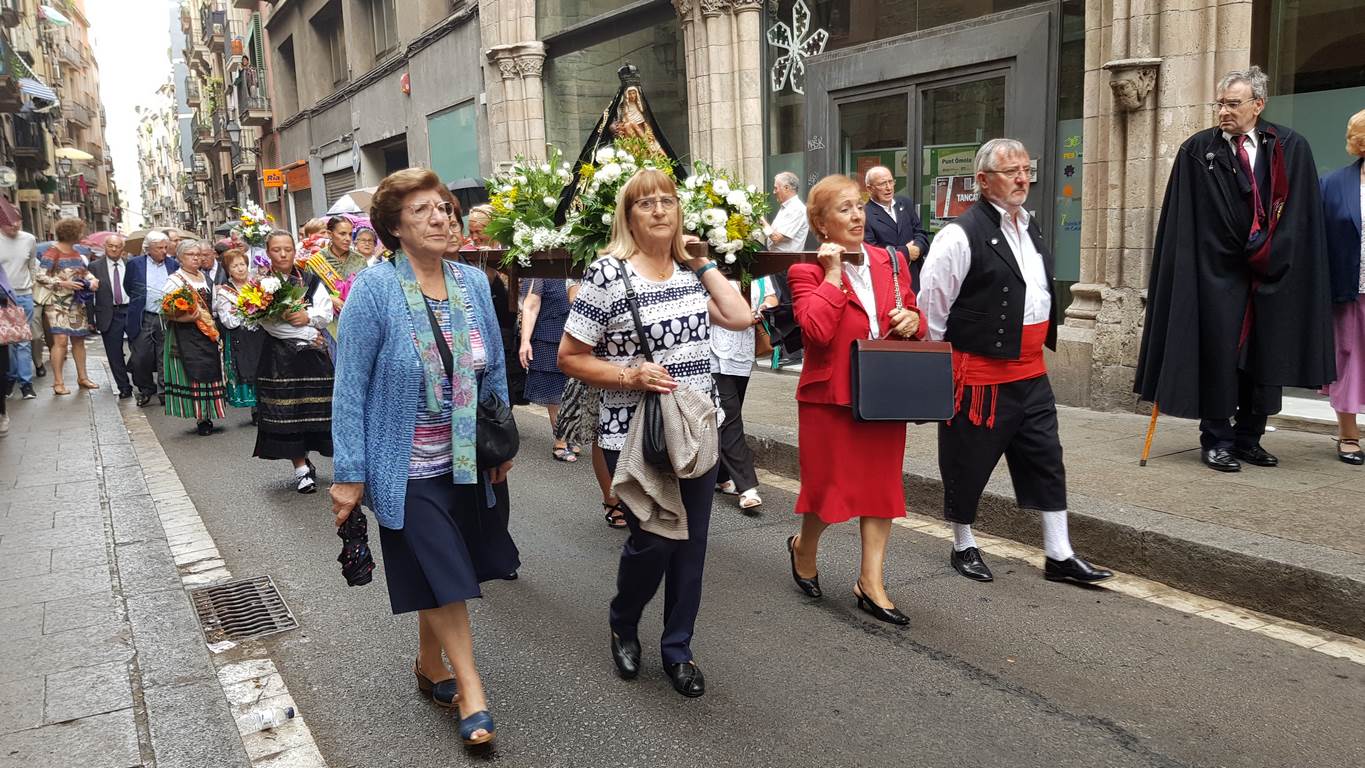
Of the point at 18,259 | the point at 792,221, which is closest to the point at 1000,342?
the point at 792,221

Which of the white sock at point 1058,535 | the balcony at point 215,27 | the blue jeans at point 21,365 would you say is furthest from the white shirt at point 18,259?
the balcony at point 215,27

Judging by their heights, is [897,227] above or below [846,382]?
above

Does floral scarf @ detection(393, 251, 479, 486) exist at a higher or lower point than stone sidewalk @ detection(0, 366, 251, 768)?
higher

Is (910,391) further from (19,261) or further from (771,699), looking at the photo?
(19,261)

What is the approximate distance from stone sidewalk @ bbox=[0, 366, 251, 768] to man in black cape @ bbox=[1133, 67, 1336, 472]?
510 centimetres

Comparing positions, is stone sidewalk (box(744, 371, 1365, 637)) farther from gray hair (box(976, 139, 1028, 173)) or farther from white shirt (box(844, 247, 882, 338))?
gray hair (box(976, 139, 1028, 173))

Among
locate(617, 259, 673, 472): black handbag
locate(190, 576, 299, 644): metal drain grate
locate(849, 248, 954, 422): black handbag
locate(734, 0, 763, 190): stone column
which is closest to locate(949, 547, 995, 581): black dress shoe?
locate(849, 248, 954, 422): black handbag

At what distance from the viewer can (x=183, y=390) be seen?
32.8 ft

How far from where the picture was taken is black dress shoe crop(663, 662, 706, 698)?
149 inches

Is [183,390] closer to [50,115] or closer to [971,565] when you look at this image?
[971,565]

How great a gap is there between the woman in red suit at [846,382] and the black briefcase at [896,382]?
88mm

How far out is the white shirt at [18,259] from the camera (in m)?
11.7

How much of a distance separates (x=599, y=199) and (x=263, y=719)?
226 cm

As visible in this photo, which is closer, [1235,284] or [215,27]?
[1235,284]
